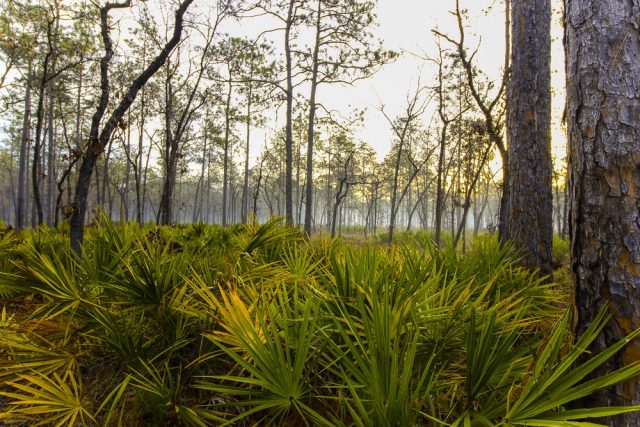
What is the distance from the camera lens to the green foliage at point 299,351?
1.28m

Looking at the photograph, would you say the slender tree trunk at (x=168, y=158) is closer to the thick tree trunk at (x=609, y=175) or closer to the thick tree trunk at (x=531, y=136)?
the thick tree trunk at (x=531, y=136)

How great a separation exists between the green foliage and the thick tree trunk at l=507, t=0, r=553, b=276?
1.08 metres

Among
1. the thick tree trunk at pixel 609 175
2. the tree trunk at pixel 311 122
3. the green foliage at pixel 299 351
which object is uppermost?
the tree trunk at pixel 311 122

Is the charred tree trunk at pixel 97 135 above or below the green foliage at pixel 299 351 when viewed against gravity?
above

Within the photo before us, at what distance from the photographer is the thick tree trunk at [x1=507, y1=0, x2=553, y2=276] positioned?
12.4 feet

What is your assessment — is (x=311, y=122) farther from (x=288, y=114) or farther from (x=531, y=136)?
(x=531, y=136)

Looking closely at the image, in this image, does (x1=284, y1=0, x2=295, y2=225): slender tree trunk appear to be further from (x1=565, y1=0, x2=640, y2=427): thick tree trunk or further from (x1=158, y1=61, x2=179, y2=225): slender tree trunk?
(x1=565, y1=0, x2=640, y2=427): thick tree trunk

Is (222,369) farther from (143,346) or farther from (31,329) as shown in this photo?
(31,329)

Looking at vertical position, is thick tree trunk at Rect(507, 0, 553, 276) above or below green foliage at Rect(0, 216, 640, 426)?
above

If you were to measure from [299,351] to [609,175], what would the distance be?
5.24ft

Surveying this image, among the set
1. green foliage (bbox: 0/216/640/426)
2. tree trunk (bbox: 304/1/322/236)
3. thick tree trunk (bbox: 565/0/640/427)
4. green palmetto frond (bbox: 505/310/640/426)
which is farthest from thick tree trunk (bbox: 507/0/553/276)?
tree trunk (bbox: 304/1/322/236)

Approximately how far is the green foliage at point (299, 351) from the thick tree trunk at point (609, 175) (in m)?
0.13

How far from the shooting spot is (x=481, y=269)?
2.76 metres

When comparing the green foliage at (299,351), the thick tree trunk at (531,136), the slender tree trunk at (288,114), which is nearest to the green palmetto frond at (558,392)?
the green foliage at (299,351)
